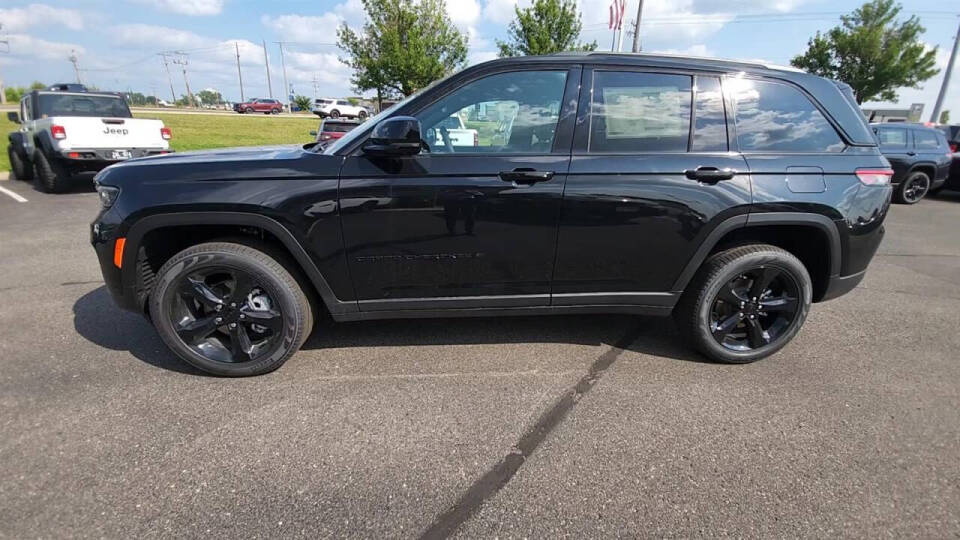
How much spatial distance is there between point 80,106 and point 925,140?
17.3 m

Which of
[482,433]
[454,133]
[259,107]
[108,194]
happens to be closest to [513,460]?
[482,433]

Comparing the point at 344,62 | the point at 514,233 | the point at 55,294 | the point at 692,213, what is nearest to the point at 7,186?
the point at 55,294

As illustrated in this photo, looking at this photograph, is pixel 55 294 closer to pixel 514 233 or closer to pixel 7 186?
pixel 514 233

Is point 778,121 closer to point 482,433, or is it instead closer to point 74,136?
point 482,433

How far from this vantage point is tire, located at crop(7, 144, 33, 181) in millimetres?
9469

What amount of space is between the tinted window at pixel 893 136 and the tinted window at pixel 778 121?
9759 mm

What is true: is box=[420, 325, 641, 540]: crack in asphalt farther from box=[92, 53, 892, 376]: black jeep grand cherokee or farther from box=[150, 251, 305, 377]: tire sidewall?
box=[150, 251, 305, 377]: tire sidewall

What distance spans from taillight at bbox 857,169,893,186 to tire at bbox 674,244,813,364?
0.59m

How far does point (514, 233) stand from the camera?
103 inches

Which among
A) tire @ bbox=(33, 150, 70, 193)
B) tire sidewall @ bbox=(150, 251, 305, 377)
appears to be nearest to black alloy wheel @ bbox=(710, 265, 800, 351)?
tire sidewall @ bbox=(150, 251, 305, 377)

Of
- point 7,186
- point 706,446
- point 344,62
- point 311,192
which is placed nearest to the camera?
point 706,446

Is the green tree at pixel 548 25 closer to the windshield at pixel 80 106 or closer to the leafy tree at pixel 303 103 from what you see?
the windshield at pixel 80 106

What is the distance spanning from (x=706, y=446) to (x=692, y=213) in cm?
125

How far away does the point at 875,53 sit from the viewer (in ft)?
82.3
